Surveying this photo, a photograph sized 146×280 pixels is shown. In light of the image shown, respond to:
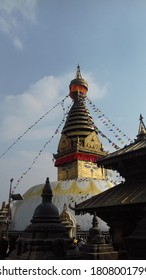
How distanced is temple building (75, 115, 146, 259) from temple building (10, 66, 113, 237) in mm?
13368

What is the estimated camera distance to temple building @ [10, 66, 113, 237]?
2723 cm

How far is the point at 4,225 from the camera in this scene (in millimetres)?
27844

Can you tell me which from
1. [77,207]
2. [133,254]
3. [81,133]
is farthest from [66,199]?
[133,254]

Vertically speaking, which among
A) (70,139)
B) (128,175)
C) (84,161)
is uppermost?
(70,139)

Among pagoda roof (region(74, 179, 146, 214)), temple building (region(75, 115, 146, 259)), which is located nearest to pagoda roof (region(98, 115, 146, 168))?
temple building (region(75, 115, 146, 259))

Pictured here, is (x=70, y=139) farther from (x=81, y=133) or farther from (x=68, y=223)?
(x=68, y=223)

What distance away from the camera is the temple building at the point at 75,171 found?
2723 centimetres

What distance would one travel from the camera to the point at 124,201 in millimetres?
10008

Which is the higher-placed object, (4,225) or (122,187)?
(122,187)

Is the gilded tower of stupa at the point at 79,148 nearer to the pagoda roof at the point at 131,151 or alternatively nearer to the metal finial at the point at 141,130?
the metal finial at the point at 141,130

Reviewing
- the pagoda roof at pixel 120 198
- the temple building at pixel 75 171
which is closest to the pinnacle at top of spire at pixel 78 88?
the temple building at pixel 75 171
